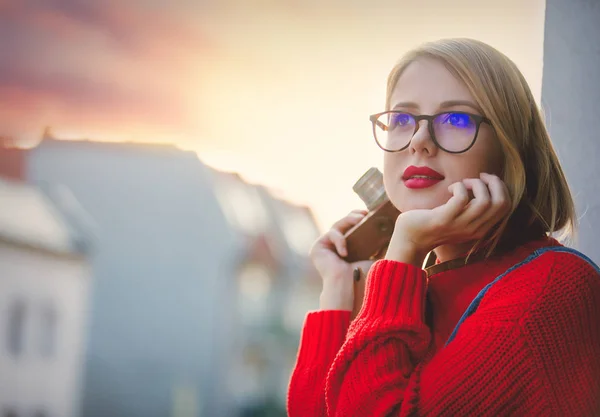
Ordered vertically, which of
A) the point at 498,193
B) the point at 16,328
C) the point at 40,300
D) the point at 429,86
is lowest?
the point at 16,328

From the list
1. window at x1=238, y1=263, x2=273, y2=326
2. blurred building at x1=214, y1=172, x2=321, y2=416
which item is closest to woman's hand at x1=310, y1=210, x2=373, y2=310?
blurred building at x1=214, y1=172, x2=321, y2=416

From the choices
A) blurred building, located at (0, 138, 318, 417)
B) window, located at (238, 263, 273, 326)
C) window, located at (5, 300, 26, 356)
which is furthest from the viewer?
window, located at (238, 263, 273, 326)

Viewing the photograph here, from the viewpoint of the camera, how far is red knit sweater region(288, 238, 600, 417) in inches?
21.7

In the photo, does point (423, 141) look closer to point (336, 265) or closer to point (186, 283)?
point (336, 265)

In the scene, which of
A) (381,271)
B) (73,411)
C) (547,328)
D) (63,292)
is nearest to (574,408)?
(547,328)

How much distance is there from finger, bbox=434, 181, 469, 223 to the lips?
0.15ft

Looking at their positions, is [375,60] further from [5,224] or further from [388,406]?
[5,224]

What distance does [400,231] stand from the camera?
2.26 feet

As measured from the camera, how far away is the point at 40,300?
6.82 metres

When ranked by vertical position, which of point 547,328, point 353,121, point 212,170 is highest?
point 212,170

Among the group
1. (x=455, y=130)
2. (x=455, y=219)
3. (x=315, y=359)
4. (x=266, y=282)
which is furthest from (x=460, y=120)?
(x=266, y=282)

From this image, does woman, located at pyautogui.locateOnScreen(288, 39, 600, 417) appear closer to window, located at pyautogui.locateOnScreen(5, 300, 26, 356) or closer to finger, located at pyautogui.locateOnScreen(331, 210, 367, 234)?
finger, located at pyautogui.locateOnScreen(331, 210, 367, 234)

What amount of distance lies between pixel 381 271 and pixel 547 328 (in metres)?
0.18

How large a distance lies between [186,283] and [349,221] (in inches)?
396
